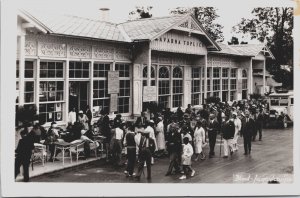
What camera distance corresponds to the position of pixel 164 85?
1902 cm

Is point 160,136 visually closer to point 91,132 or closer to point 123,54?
point 91,132

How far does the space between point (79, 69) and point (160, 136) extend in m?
3.52

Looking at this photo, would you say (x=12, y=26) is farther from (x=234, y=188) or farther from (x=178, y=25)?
(x=178, y=25)

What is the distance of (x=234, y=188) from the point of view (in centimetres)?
1016

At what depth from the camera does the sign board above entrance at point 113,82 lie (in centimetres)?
1578

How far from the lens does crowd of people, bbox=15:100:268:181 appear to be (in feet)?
37.6

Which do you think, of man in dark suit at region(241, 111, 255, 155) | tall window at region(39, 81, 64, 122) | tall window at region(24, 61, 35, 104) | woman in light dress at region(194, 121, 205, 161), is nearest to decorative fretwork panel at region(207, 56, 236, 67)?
man in dark suit at region(241, 111, 255, 155)

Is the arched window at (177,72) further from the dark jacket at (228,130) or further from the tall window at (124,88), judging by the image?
the dark jacket at (228,130)

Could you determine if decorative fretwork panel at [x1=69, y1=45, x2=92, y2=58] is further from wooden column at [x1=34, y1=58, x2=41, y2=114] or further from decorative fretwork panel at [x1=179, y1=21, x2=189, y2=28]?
decorative fretwork panel at [x1=179, y1=21, x2=189, y2=28]

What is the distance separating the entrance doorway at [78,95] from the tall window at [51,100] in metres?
0.57

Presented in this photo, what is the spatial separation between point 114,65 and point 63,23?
2.89 metres

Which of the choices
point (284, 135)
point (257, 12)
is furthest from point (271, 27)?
point (284, 135)

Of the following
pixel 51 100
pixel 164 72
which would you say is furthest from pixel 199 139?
pixel 164 72

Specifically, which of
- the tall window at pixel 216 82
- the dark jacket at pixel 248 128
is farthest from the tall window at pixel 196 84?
the dark jacket at pixel 248 128
